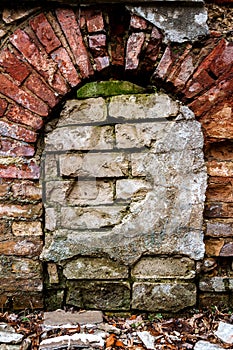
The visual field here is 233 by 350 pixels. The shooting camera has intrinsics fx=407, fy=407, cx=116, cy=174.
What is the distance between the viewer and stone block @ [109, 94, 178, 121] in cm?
234

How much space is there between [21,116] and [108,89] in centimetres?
52

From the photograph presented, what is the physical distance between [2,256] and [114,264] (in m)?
0.66

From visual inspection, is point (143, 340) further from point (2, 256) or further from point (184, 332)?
point (2, 256)

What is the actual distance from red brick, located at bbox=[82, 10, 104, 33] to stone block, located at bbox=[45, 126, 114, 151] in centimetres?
55

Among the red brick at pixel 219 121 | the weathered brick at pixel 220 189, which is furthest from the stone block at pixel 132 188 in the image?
the red brick at pixel 219 121

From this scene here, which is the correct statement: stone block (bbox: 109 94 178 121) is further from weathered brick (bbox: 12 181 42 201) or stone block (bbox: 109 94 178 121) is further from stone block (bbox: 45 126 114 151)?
weathered brick (bbox: 12 181 42 201)

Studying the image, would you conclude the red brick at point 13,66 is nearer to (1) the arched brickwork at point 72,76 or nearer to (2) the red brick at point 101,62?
(1) the arched brickwork at point 72,76

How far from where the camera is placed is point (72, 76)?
225 cm

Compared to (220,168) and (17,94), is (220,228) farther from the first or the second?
(17,94)

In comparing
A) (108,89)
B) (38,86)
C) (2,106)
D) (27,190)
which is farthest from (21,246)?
(108,89)

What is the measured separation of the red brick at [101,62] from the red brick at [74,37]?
5cm

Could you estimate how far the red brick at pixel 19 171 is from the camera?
231cm

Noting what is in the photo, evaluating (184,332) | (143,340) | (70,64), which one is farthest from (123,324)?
(70,64)

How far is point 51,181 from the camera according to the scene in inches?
94.1
